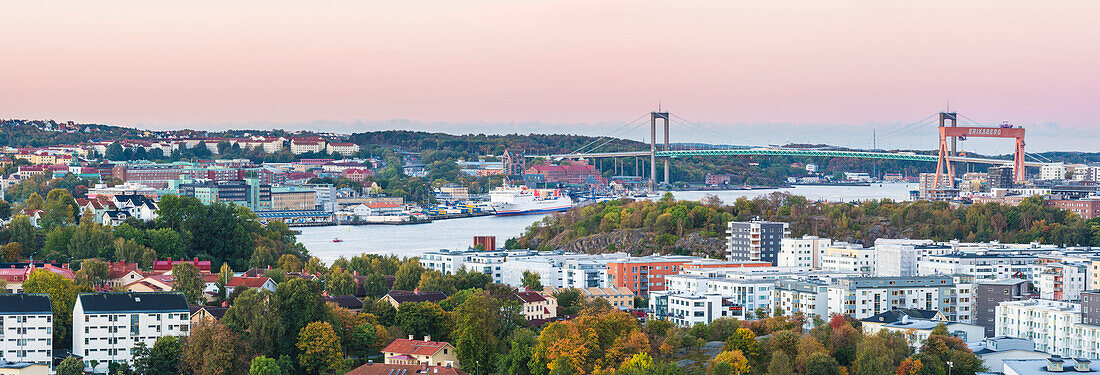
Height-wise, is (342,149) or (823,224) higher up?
(342,149)

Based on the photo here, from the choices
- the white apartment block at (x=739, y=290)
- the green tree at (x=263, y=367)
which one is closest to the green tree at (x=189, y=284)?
the green tree at (x=263, y=367)

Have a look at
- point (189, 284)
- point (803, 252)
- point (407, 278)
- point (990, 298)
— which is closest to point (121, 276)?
point (189, 284)

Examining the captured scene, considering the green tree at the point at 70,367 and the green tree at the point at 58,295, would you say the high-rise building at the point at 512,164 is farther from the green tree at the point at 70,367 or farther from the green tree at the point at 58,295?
the green tree at the point at 70,367

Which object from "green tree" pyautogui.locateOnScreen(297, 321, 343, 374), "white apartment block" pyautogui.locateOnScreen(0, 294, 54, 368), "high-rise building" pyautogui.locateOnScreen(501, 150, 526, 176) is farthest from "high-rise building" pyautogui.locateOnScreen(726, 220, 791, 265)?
"high-rise building" pyautogui.locateOnScreen(501, 150, 526, 176)

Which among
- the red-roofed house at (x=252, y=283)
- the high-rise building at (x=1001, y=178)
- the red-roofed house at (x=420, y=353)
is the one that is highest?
the high-rise building at (x=1001, y=178)

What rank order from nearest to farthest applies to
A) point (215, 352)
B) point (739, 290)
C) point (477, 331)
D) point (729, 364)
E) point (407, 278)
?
point (729, 364) → point (215, 352) → point (477, 331) → point (739, 290) → point (407, 278)

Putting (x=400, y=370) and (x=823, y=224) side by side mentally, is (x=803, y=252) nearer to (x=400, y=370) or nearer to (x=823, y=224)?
(x=823, y=224)
